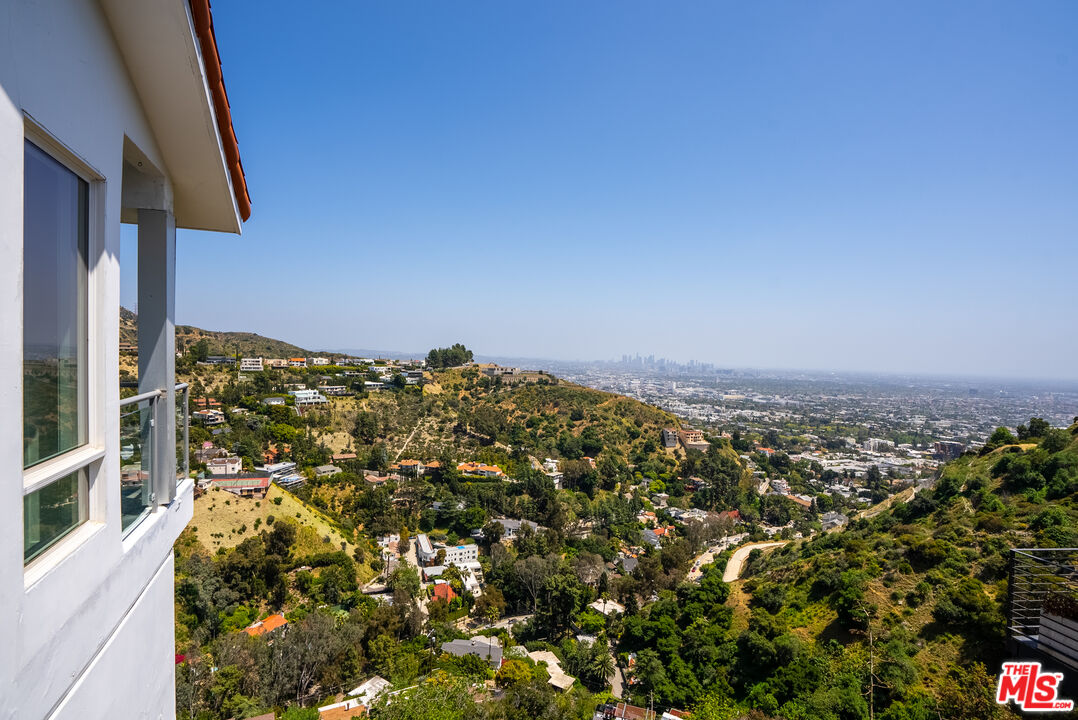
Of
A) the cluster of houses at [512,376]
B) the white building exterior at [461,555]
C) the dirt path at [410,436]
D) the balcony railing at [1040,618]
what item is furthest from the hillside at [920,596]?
the cluster of houses at [512,376]

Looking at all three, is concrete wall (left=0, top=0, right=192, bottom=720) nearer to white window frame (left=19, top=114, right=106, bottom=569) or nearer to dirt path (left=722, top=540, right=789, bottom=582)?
white window frame (left=19, top=114, right=106, bottom=569)

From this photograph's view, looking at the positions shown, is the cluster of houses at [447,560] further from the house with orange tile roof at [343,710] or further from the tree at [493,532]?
the house with orange tile roof at [343,710]

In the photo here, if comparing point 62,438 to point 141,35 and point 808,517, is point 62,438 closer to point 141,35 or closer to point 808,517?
point 141,35

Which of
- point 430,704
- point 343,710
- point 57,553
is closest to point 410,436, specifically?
point 343,710

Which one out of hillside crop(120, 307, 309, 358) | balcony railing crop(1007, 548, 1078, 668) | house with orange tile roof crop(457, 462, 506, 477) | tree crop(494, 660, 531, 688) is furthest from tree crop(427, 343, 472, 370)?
balcony railing crop(1007, 548, 1078, 668)

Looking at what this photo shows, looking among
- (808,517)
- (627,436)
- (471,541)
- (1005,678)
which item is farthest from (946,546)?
(627,436)
